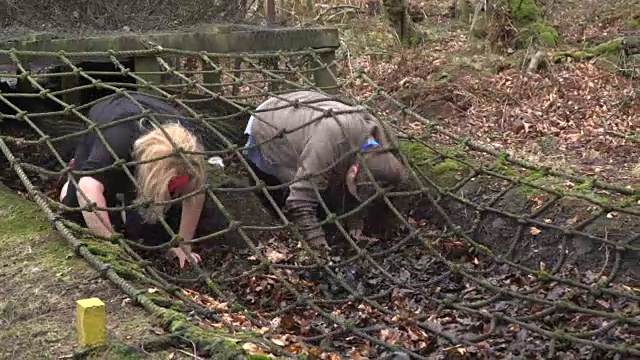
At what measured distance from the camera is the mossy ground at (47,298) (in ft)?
8.54

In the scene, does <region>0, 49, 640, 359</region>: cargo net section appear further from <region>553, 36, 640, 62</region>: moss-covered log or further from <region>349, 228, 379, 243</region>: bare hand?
<region>553, 36, 640, 62</region>: moss-covered log

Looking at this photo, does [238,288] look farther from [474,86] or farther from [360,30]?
[360,30]

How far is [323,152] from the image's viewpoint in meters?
4.60

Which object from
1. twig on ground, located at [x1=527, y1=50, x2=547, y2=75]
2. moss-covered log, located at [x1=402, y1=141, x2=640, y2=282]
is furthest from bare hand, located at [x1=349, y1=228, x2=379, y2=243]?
twig on ground, located at [x1=527, y1=50, x2=547, y2=75]

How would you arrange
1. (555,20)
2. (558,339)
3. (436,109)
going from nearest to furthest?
1. (558,339)
2. (436,109)
3. (555,20)

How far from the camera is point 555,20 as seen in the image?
11219mm

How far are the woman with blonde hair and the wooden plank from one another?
83 centimetres

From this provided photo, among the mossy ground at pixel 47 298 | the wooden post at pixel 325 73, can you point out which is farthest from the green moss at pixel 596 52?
the mossy ground at pixel 47 298

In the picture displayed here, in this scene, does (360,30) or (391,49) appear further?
(360,30)

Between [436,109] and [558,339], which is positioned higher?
[558,339]

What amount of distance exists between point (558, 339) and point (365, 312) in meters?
0.92

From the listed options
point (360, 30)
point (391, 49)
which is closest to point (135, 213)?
point (391, 49)

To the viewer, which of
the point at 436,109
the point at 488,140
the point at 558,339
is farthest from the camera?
the point at 436,109

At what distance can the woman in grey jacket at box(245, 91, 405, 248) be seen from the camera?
15.0 feet
